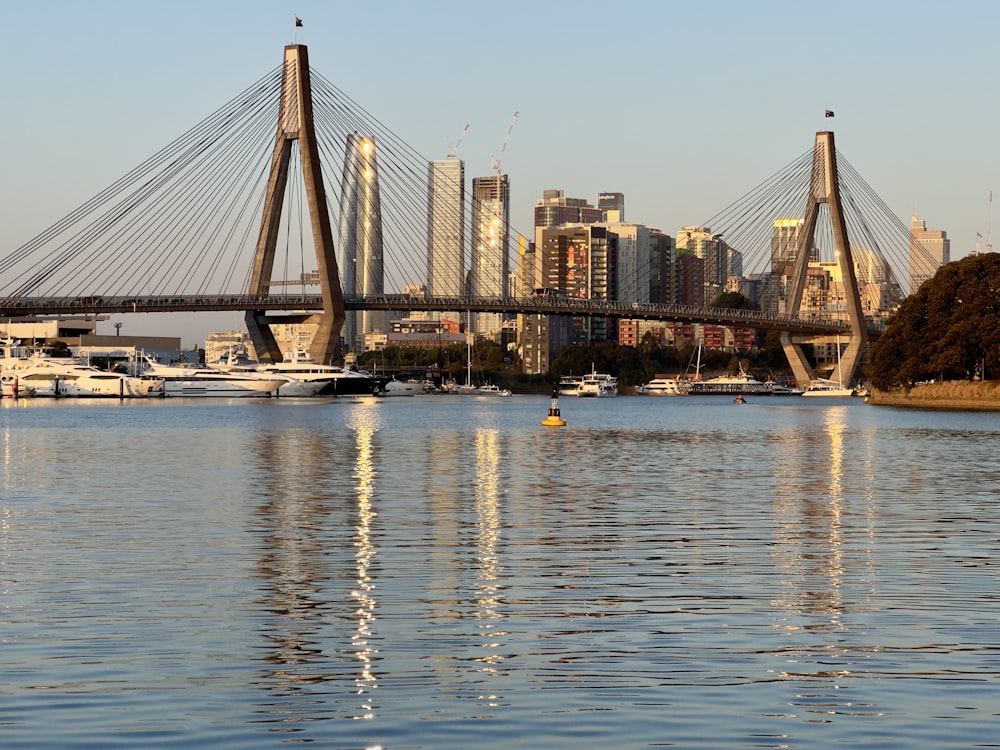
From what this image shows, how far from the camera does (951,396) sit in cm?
11775

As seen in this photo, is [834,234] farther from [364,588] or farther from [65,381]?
[364,588]

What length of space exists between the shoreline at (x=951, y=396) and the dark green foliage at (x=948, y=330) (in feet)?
3.26

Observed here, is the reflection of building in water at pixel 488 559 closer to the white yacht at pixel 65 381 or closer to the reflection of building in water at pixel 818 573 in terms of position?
the reflection of building in water at pixel 818 573

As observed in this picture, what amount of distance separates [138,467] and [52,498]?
37.0 ft

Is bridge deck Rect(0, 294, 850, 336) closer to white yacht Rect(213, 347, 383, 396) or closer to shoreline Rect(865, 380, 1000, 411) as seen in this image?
white yacht Rect(213, 347, 383, 396)

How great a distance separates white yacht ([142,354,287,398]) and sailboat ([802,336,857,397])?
59564 mm

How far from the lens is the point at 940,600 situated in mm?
17234

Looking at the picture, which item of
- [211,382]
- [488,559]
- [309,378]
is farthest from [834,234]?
[488,559]

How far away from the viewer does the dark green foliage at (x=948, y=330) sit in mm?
111062

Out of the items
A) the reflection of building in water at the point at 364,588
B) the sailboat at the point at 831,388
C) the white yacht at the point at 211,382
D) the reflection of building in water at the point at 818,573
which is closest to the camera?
the reflection of building in water at the point at 364,588

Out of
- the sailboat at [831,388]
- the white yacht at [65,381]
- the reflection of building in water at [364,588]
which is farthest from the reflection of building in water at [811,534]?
the white yacht at [65,381]

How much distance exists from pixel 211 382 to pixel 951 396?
8827 centimetres

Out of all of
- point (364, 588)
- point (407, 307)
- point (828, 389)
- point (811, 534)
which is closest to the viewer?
point (364, 588)

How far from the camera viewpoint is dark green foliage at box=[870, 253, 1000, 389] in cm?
11106
